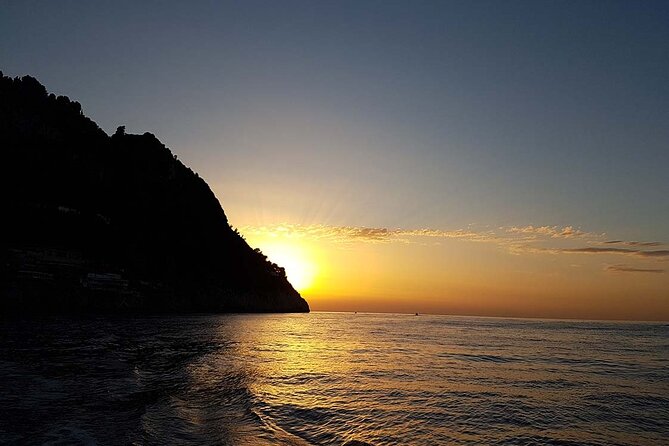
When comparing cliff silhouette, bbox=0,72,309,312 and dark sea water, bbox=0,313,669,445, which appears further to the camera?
cliff silhouette, bbox=0,72,309,312

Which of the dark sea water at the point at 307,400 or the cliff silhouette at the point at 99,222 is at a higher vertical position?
the cliff silhouette at the point at 99,222

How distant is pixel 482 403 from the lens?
58.5 ft

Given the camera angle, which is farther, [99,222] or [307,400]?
[99,222]

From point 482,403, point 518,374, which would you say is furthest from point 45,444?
point 518,374

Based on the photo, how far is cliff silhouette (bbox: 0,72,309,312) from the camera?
237ft

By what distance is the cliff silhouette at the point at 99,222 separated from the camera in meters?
72.2

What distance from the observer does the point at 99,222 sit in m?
90.6

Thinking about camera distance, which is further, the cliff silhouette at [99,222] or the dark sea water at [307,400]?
the cliff silhouette at [99,222]

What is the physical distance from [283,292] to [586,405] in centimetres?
16652

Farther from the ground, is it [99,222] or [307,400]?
[99,222]

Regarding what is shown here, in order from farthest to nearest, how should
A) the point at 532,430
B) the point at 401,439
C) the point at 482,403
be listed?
1. the point at 482,403
2. the point at 532,430
3. the point at 401,439

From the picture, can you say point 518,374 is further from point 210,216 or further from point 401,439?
point 210,216

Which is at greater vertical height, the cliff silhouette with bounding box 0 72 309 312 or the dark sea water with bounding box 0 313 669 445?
the cliff silhouette with bounding box 0 72 309 312

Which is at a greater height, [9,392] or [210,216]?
[210,216]
